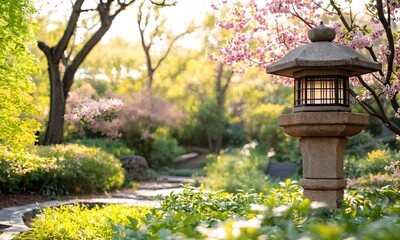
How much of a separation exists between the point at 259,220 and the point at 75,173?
9.11 m

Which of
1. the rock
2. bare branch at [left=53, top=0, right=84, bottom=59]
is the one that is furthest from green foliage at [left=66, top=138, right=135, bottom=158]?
bare branch at [left=53, top=0, right=84, bottom=59]

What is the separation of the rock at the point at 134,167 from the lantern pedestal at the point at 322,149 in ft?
38.5

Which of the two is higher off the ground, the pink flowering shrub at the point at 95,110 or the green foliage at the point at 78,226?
the pink flowering shrub at the point at 95,110

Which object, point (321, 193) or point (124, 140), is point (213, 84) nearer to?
point (124, 140)

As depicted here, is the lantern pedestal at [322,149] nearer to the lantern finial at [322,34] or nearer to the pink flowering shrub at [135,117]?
the lantern finial at [322,34]

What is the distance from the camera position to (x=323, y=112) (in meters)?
6.23

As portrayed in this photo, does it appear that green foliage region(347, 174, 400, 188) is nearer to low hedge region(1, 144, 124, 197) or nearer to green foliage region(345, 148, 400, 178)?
green foliage region(345, 148, 400, 178)

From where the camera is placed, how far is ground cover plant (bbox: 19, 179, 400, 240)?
3.18 meters

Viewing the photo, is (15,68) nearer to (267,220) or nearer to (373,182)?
(267,220)

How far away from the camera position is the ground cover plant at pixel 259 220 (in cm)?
318

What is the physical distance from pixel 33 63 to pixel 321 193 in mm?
4598

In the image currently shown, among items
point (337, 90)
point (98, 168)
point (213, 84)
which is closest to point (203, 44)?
point (213, 84)

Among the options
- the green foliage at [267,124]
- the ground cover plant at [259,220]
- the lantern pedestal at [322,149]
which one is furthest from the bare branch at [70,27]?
the green foliage at [267,124]

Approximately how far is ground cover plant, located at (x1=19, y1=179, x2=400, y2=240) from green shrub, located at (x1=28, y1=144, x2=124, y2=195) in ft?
13.3
